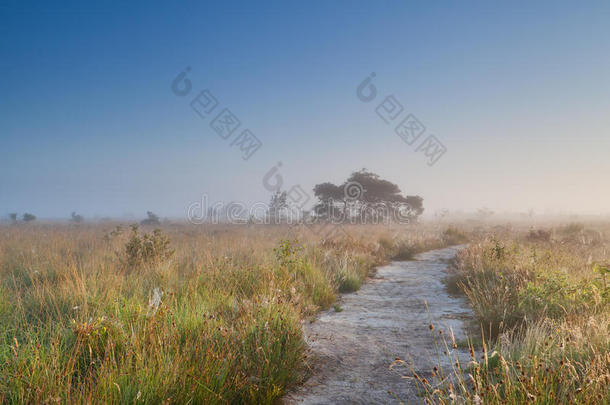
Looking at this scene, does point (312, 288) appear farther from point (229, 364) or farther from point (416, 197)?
point (416, 197)

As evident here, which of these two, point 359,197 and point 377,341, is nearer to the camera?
point 377,341

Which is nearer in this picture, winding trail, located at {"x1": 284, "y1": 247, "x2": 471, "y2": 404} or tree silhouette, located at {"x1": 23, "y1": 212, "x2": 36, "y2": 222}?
winding trail, located at {"x1": 284, "y1": 247, "x2": 471, "y2": 404}

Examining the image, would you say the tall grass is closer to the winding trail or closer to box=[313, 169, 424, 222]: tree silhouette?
the winding trail

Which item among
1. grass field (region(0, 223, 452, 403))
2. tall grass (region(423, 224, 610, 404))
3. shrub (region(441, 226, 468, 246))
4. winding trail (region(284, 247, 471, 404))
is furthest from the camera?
shrub (region(441, 226, 468, 246))

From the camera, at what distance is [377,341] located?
5297 mm

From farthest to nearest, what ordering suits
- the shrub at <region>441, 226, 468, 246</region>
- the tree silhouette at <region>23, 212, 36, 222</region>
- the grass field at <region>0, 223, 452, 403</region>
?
the tree silhouette at <region>23, 212, 36, 222</region> < the shrub at <region>441, 226, 468, 246</region> < the grass field at <region>0, 223, 452, 403</region>

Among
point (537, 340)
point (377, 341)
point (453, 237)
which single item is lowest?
point (377, 341)

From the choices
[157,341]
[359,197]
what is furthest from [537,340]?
[359,197]

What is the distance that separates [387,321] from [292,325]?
256cm

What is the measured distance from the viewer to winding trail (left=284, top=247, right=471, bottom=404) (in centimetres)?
374

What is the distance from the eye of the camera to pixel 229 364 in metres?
3.31

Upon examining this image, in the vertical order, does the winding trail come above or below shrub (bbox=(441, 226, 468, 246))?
below

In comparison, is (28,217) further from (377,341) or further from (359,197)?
(377,341)

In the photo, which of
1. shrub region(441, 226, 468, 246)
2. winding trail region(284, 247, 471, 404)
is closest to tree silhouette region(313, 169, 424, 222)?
shrub region(441, 226, 468, 246)
